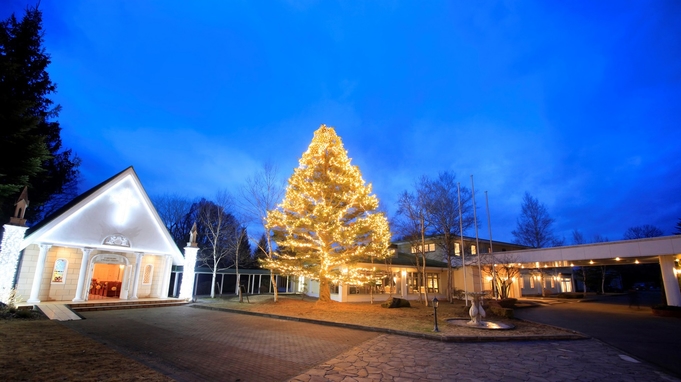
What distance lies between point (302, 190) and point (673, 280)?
77.9 feet

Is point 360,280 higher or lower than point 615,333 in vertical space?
higher

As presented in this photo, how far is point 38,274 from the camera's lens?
16.6 meters

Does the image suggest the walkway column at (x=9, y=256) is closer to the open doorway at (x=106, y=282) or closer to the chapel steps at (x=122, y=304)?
the chapel steps at (x=122, y=304)

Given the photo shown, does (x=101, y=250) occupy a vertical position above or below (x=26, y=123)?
below

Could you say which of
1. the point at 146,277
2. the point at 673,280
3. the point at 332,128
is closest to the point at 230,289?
the point at 146,277

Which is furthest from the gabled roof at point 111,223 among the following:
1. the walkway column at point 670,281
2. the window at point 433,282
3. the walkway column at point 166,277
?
the walkway column at point 670,281

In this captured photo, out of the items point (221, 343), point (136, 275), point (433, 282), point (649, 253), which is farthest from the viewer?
point (433, 282)

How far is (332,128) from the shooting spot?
21188 mm

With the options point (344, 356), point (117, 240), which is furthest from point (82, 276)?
point (344, 356)

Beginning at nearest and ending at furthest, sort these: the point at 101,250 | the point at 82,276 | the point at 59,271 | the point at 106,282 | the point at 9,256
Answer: the point at 9,256 → the point at 82,276 → the point at 59,271 → the point at 101,250 → the point at 106,282

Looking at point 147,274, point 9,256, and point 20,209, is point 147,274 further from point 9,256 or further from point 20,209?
point 20,209

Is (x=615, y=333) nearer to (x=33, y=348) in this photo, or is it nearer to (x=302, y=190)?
(x=302, y=190)

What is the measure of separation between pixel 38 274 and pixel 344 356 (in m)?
18.0

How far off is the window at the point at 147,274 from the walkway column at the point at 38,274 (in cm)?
563
